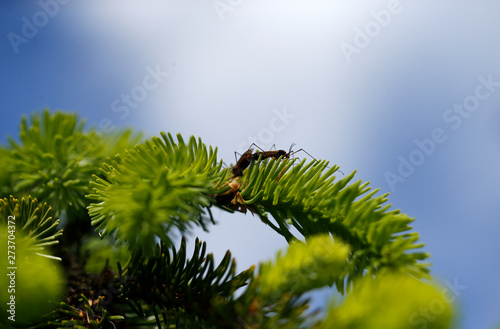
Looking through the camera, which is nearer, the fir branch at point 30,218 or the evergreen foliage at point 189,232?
the evergreen foliage at point 189,232

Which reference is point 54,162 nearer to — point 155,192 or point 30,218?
point 30,218

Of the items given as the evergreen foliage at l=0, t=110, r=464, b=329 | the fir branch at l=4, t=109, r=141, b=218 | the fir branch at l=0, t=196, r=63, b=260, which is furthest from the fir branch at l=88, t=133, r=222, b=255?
the fir branch at l=4, t=109, r=141, b=218

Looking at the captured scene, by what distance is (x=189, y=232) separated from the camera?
82 cm

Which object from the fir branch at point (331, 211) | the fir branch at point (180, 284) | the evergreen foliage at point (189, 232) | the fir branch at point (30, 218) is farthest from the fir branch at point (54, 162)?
the fir branch at point (331, 211)

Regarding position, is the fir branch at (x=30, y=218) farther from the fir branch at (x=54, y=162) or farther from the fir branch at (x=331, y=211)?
the fir branch at (x=331, y=211)

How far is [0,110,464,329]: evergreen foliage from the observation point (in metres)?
0.57

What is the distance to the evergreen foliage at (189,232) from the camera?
1.87 feet

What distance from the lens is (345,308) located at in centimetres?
48

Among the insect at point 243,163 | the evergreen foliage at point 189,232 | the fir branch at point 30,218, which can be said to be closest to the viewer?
the evergreen foliage at point 189,232

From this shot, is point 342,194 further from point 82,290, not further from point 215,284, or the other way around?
point 82,290

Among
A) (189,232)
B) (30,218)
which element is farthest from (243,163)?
(30,218)

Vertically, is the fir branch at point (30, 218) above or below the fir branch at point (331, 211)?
above

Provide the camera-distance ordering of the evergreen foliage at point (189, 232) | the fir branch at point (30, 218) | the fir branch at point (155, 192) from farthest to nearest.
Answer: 1. the fir branch at point (30, 218)
2. the fir branch at point (155, 192)
3. the evergreen foliage at point (189, 232)

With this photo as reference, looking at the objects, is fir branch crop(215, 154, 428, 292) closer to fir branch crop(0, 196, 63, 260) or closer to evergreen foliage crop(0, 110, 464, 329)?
evergreen foliage crop(0, 110, 464, 329)
